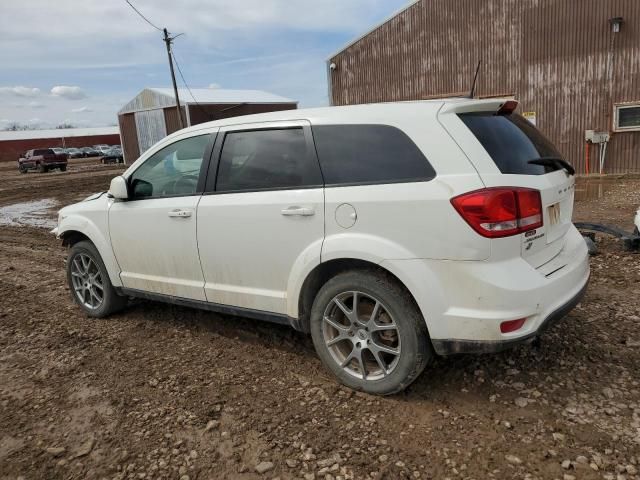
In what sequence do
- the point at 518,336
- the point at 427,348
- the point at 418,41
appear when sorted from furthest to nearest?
the point at 418,41 → the point at 427,348 → the point at 518,336

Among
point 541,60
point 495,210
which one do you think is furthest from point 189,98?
point 495,210

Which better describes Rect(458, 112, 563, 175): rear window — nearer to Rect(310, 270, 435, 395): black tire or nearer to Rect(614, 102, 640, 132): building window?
Rect(310, 270, 435, 395): black tire

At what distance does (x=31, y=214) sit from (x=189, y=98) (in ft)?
71.4

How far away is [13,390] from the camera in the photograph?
3.69 m

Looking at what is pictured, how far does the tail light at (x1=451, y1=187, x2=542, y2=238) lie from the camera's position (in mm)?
2723

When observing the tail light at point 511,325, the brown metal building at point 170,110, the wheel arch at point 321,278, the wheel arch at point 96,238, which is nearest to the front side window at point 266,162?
the wheel arch at point 321,278

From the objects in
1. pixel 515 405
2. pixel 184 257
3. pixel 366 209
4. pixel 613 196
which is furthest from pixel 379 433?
pixel 613 196

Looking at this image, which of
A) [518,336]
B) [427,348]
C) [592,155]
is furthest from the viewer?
[592,155]

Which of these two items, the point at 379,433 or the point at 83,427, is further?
the point at 83,427

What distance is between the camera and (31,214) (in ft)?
47.3

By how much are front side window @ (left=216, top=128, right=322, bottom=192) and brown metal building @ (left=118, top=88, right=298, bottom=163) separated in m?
29.2

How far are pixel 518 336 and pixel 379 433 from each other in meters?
0.93

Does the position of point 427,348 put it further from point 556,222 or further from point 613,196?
point 613,196

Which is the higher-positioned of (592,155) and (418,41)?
(418,41)
